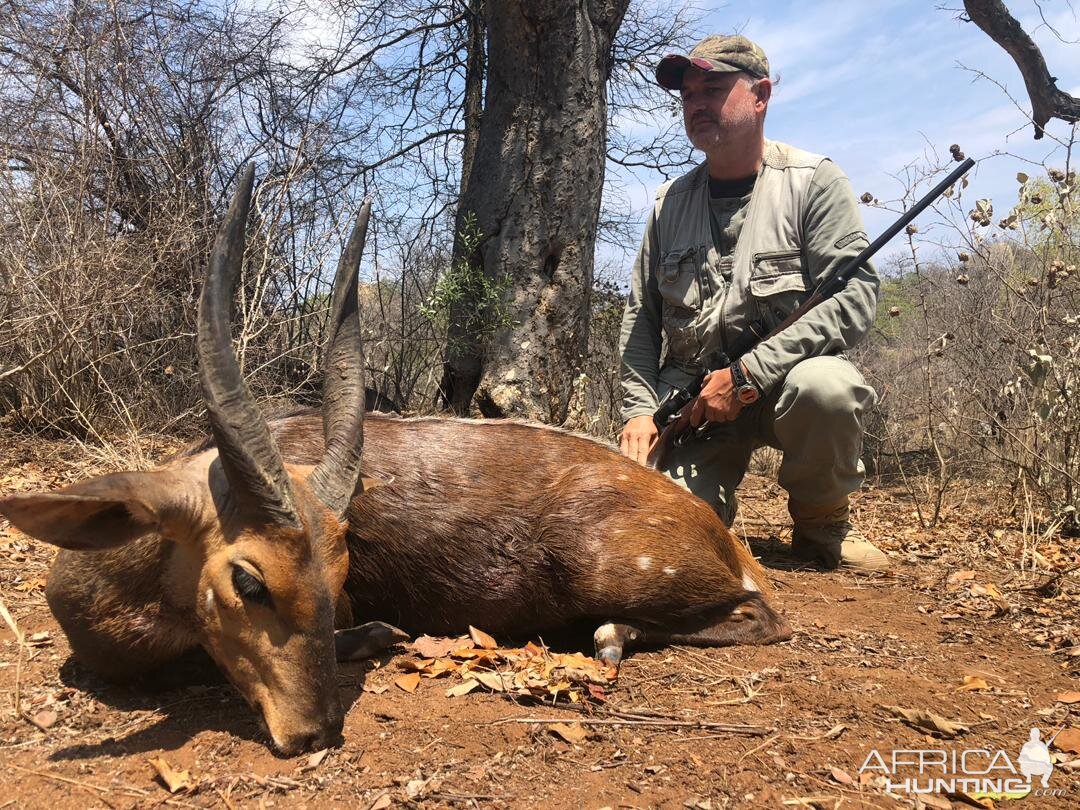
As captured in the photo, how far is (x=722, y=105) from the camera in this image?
527cm

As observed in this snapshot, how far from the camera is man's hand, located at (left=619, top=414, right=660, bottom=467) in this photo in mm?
5281

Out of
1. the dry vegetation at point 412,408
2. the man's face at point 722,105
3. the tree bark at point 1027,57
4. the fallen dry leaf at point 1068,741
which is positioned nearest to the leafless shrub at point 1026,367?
the dry vegetation at point 412,408

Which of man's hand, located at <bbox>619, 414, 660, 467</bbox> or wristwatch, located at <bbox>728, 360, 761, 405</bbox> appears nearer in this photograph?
wristwatch, located at <bbox>728, 360, 761, 405</bbox>

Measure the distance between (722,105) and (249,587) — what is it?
164 inches

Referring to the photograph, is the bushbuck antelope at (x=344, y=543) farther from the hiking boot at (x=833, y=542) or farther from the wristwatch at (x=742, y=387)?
the hiking boot at (x=833, y=542)

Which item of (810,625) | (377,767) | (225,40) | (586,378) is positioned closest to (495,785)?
(377,767)

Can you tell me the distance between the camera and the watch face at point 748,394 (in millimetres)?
4836

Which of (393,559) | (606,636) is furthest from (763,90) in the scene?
(393,559)

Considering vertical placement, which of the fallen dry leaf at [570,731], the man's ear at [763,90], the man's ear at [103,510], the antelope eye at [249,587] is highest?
the man's ear at [763,90]

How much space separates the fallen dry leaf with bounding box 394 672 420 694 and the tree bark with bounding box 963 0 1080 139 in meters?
11.3

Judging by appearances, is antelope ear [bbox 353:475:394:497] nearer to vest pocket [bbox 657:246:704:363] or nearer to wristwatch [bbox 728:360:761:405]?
wristwatch [bbox 728:360:761:405]

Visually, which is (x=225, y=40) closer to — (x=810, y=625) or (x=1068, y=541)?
(x=810, y=625)

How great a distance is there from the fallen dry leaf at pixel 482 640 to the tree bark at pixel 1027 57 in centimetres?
1082

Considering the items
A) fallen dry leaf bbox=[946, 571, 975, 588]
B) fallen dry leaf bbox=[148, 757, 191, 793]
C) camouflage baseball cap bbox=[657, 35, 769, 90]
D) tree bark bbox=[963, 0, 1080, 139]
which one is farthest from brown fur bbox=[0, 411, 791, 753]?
tree bark bbox=[963, 0, 1080, 139]
